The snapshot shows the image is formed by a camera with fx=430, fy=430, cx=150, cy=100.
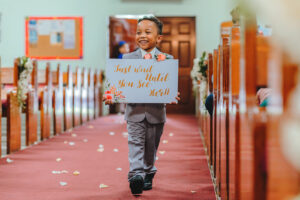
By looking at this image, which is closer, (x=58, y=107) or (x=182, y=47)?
(x=58, y=107)

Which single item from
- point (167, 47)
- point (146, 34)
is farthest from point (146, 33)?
point (167, 47)

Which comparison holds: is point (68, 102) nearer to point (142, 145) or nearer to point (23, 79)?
point (23, 79)

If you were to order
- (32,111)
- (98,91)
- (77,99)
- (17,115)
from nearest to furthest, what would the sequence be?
(17,115), (32,111), (77,99), (98,91)

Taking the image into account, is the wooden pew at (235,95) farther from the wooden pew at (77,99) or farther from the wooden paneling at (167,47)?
the wooden paneling at (167,47)

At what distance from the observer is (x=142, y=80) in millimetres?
2643

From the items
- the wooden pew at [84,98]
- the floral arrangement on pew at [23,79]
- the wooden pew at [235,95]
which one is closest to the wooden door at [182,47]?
the wooden pew at [84,98]

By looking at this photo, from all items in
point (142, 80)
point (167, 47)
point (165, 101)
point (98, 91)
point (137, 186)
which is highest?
point (167, 47)

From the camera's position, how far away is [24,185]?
2998 millimetres

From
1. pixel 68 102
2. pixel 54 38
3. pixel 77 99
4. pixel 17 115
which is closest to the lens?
pixel 17 115

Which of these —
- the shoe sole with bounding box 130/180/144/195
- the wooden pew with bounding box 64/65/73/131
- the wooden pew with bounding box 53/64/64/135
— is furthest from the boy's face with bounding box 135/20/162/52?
the wooden pew with bounding box 64/65/73/131

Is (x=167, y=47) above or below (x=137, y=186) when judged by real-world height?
above

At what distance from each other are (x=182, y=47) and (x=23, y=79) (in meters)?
5.53

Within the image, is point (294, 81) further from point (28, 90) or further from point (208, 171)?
point (28, 90)

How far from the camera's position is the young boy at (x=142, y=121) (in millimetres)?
2604
